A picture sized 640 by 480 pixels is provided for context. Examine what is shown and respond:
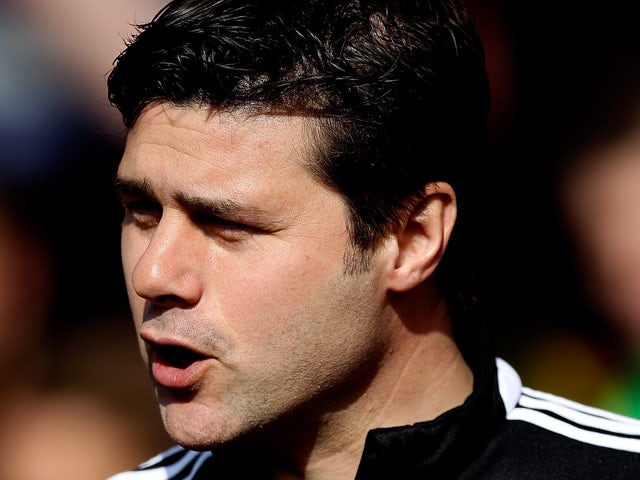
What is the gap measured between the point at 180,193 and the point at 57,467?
2461mm

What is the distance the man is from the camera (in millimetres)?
1985

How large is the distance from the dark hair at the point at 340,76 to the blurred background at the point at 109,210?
1797mm

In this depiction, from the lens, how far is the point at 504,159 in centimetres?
412

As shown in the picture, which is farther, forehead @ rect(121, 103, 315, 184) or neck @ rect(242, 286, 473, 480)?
neck @ rect(242, 286, 473, 480)

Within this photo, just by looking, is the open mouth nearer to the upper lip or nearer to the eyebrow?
the upper lip

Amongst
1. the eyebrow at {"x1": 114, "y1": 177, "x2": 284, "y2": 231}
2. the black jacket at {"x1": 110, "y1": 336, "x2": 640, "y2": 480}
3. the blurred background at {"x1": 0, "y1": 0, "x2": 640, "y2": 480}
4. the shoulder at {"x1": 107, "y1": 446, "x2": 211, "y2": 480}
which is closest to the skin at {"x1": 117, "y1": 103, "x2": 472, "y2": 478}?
the eyebrow at {"x1": 114, "y1": 177, "x2": 284, "y2": 231}

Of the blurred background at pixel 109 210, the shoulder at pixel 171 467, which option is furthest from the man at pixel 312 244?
the blurred background at pixel 109 210

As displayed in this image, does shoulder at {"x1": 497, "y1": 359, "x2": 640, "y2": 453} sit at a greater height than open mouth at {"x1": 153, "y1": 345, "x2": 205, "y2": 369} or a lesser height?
lesser

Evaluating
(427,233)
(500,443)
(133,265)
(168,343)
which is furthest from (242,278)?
(500,443)

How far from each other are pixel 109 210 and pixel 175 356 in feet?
8.46

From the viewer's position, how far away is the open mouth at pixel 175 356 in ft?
6.77

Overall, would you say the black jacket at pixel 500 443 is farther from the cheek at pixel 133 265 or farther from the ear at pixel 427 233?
the cheek at pixel 133 265

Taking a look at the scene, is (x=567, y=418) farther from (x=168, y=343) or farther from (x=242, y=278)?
(x=168, y=343)

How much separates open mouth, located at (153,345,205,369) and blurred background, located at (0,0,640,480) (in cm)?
207
